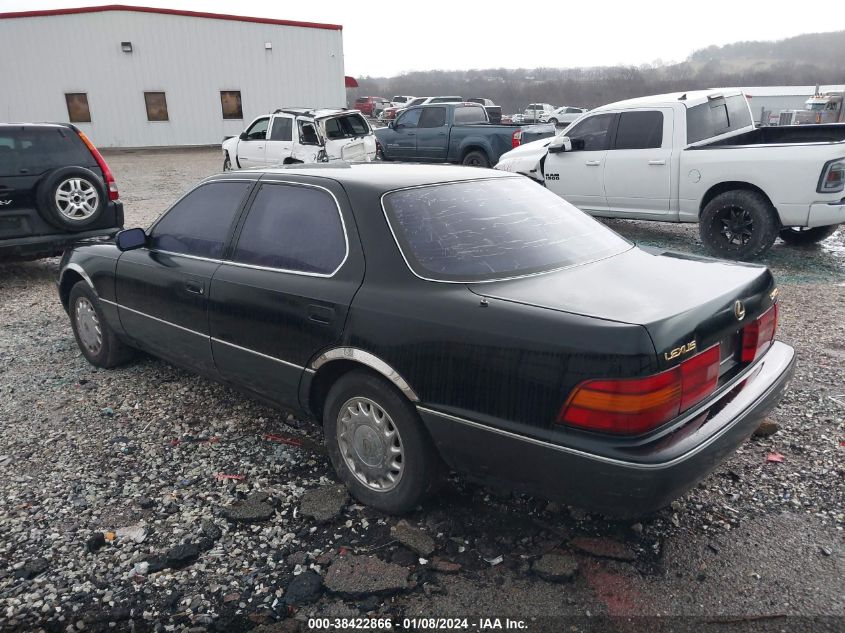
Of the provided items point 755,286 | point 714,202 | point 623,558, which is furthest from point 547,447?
point 714,202

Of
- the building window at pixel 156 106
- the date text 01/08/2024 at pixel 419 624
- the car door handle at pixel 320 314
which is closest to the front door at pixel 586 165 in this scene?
the car door handle at pixel 320 314

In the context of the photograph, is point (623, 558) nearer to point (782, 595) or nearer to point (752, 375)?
point (782, 595)

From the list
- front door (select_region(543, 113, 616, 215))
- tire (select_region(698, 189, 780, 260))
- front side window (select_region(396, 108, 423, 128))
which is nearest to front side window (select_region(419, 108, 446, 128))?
front side window (select_region(396, 108, 423, 128))

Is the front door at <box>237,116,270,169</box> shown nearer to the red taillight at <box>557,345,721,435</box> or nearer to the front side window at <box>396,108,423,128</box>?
the front side window at <box>396,108,423,128</box>

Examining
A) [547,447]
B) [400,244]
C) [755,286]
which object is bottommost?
[547,447]

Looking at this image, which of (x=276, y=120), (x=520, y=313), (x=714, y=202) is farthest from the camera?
(x=276, y=120)

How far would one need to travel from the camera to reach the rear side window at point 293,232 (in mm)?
2994

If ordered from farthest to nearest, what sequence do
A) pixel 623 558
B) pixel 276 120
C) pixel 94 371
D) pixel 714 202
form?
pixel 276 120 < pixel 714 202 < pixel 94 371 < pixel 623 558

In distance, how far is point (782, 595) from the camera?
241 cm

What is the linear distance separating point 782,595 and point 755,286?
127 centimetres

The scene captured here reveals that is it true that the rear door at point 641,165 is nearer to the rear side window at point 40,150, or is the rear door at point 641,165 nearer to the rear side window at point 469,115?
the rear side window at point 40,150

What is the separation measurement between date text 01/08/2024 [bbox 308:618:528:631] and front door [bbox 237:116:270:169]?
13.0 metres

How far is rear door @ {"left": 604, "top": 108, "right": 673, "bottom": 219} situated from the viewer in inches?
308

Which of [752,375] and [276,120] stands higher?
[276,120]
